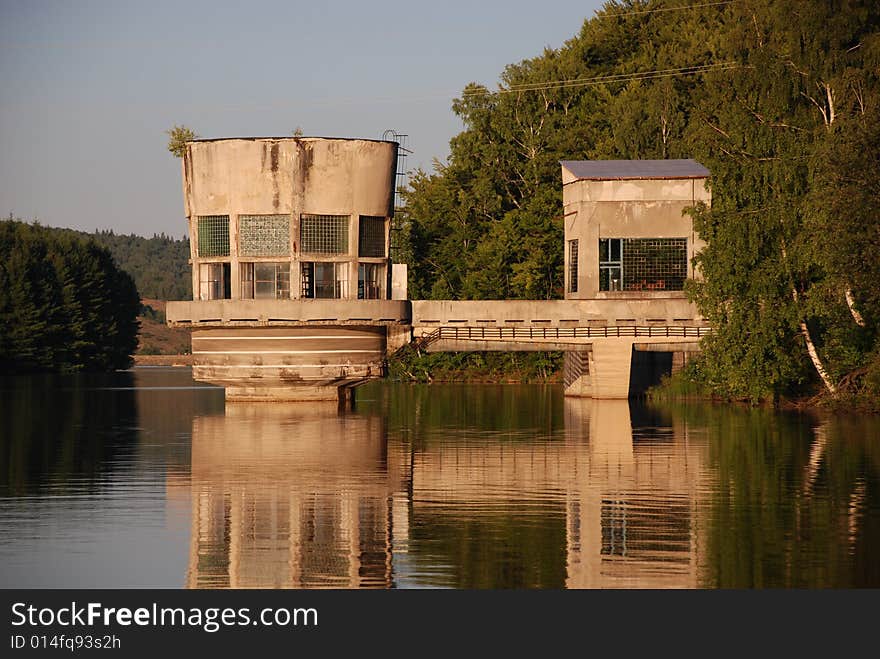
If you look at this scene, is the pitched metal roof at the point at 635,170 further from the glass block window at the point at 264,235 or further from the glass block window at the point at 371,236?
the glass block window at the point at 264,235

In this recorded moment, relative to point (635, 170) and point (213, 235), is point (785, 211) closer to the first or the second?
point (635, 170)

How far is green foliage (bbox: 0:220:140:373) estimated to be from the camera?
128 metres

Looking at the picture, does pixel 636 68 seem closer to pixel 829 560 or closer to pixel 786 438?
pixel 786 438

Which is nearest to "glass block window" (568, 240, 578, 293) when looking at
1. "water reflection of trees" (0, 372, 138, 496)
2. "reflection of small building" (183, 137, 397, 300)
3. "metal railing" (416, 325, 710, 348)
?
"metal railing" (416, 325, 710, 348)

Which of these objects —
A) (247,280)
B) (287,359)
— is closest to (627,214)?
(287,359)

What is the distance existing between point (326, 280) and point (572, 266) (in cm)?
1157

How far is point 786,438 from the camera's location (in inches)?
1726

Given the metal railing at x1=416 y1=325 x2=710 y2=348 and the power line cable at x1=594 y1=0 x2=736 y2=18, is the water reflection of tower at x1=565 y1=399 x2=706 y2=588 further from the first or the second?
the power line cable at x1=594 y1=0 x2=736 y2=18

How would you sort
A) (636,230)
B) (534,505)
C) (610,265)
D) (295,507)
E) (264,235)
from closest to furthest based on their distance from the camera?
(295,507), (534,505), (264,235), (636,230), (610,265)

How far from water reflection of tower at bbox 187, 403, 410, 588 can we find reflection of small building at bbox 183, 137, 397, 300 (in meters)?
13.3

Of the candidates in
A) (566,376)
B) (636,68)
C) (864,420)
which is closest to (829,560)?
(864,420)

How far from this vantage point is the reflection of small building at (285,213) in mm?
59188

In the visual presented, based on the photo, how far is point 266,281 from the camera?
197 feet

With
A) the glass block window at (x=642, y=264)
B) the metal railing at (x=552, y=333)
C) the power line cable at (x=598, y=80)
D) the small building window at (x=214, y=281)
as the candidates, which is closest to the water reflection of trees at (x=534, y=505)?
the small building window at (x=214, y=281)
